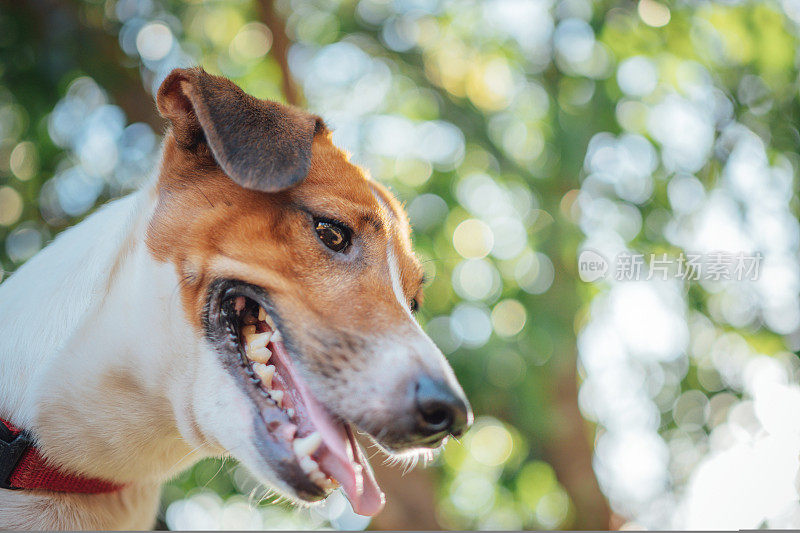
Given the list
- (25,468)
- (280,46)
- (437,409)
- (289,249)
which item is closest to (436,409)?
(437,409)

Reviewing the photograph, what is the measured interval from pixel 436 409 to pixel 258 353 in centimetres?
67

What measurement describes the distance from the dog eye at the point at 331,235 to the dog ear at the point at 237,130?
0.69 ft

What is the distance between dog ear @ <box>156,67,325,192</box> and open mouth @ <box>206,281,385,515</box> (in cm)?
40

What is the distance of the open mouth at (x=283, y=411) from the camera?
6.46 feet

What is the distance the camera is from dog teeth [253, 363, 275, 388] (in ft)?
6.94

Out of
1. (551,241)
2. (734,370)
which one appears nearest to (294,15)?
(551,241)

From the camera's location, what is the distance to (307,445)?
1978 millimetres

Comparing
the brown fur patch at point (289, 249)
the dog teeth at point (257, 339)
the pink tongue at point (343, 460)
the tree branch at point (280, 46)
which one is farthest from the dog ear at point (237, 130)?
the tree branch at point (280, 46)

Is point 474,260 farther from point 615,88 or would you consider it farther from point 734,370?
point 734,370

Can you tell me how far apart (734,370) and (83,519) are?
17.9ft

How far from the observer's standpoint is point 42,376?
219 centimetres

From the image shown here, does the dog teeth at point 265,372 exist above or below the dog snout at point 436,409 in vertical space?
below

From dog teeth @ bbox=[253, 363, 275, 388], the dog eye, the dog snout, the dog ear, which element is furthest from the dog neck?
the dog snout

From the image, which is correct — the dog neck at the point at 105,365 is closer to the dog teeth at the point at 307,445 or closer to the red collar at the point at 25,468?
the red collar at the point at 25,468
